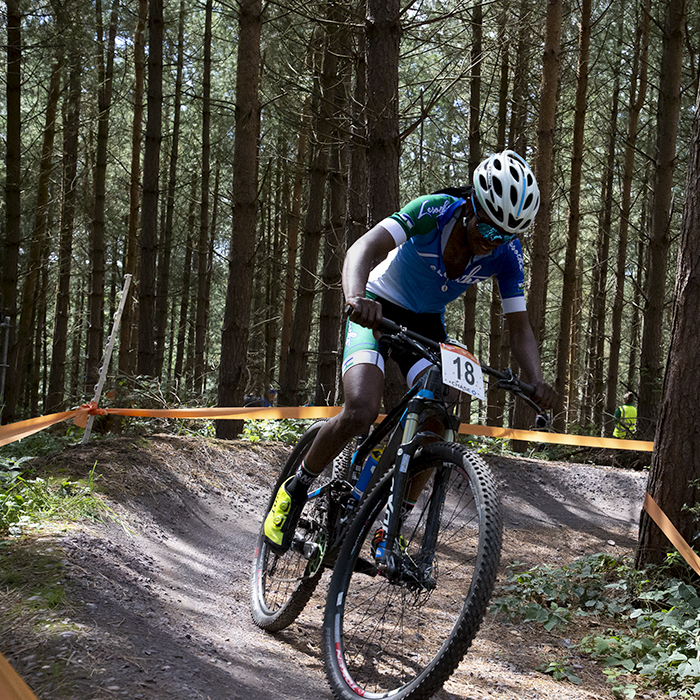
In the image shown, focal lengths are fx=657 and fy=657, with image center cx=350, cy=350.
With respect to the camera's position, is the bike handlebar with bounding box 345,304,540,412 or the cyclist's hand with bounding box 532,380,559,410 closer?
the bike handlebar with bounding box 345,304,540,412

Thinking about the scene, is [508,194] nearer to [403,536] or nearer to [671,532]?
[403,536]

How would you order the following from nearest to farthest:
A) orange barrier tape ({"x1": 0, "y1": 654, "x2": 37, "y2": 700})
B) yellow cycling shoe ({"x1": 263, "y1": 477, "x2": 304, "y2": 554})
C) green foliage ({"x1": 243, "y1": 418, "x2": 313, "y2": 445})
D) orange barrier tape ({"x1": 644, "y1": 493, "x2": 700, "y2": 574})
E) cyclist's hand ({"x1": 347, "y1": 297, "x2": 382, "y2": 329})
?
1. orange barrier tape ({"x1": 0, "y1": 654, "x2": 37, "y2": 700})
2. cyclist's hand ({"x1": 347, "y1": 297, "x2": 382, "y2": 329})
3. yellow cycling shoe ({"x1": 263, "y1": 477, "x2": 304, "y2": 554})
4. orange barrier tape ({"x1": 644, "y1": 493, "x2": 700, "y2": 574})
5. green foliage ({"x1": 243, "y1": 418, "x2": 313, "y2": 445})

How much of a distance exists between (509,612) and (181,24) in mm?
18466

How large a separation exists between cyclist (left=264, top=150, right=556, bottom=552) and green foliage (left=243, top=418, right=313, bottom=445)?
15.3 ft

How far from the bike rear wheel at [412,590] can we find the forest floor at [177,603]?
0.75 ft

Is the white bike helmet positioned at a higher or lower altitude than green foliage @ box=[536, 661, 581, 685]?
higher

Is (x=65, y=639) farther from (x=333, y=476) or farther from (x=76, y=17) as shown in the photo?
(x=76, y=17)

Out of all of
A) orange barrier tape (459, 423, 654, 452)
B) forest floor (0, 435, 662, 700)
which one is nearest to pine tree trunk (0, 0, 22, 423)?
forest floor (0, 435, 662, 700)

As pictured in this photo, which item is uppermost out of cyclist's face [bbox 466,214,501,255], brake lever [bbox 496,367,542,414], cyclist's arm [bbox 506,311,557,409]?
cyclist's face [bbox 466,214,501,255]

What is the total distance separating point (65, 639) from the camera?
104 inches

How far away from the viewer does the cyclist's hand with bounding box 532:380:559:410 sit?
122 inches

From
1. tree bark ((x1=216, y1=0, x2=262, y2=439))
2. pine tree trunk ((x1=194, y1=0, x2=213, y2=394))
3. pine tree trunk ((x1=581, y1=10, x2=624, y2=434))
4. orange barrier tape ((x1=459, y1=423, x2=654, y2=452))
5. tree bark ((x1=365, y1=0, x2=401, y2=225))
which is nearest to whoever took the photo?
tree bark ((x1=365, y1=0, x2=401, y2=225))

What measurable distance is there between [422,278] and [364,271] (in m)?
0.59

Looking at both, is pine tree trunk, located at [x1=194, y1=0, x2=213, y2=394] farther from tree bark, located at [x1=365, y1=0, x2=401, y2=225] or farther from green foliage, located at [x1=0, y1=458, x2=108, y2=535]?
green foliage, located at [x1=0, y1=458, x2=108, y2=535]
